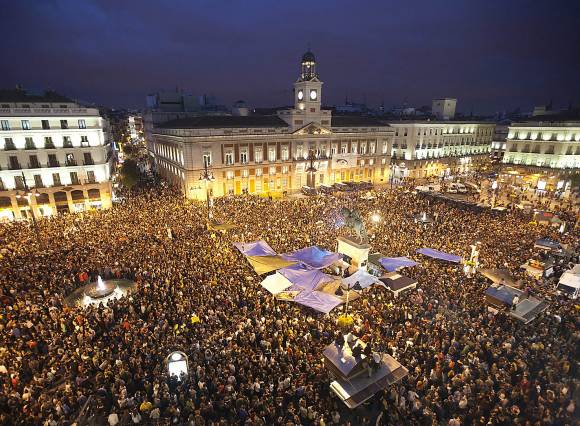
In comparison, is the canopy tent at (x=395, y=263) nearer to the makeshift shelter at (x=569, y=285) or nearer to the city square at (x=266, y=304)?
the city square at (x=266, y=304)

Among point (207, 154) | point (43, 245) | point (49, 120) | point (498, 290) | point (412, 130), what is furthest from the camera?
point (412, 130)

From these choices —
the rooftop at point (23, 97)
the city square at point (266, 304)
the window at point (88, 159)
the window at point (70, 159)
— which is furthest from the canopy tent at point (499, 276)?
the rooftop at point (23, 97)

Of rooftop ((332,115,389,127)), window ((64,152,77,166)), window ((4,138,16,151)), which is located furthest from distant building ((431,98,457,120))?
window ((4,138,16,151))

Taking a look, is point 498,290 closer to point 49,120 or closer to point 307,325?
point 307,325

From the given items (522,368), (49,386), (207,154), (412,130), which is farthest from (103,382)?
(412,130)

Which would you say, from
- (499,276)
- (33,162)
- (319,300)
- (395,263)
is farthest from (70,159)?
(499,276)

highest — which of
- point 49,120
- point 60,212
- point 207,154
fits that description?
point 49,120

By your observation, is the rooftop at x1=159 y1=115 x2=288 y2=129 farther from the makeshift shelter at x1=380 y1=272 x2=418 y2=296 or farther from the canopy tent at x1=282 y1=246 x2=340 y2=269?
the makeshift shelter at x1=380 y1=272 x2=418 y2=296
